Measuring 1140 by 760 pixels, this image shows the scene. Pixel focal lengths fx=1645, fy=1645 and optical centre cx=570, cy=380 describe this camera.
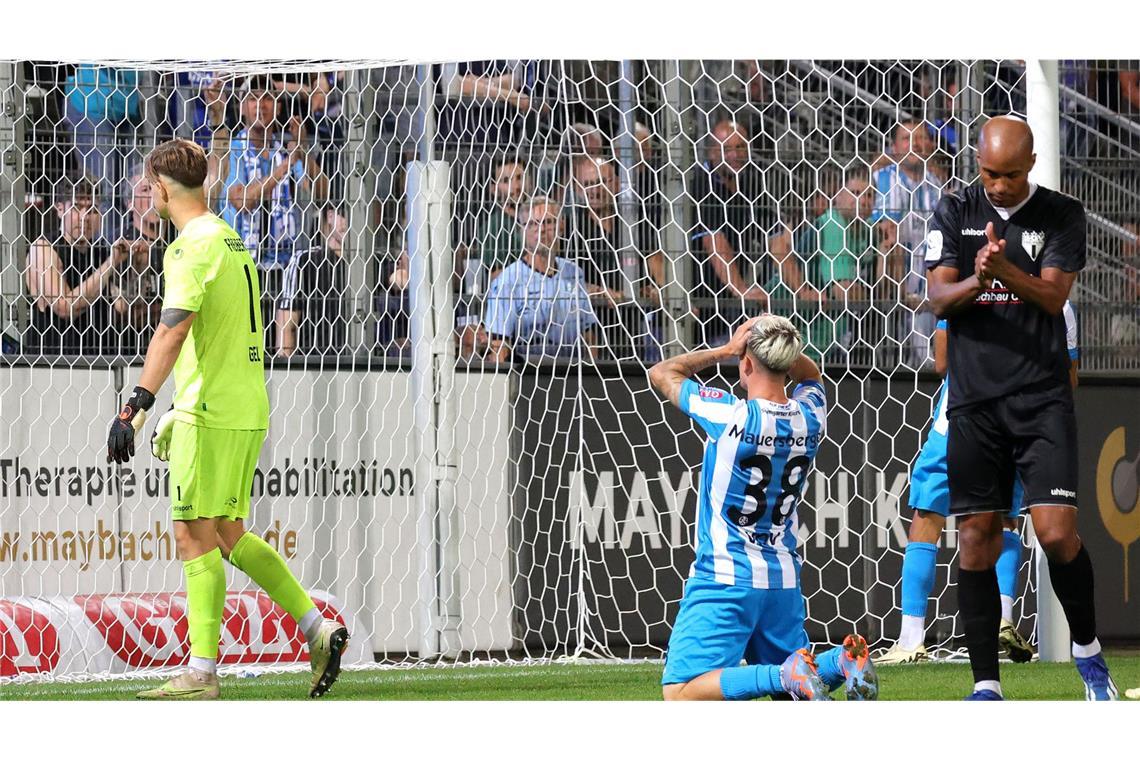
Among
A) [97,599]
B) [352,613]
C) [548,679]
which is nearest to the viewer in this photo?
[548,679]

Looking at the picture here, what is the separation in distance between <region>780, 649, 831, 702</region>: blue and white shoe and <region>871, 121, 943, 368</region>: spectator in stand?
425cm

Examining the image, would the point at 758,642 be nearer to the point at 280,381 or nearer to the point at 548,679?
the point at 548,679

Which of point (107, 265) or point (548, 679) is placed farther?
point (107, 265)

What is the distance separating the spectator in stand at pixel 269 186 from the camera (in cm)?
790

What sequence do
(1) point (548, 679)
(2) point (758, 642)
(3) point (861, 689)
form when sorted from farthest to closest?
1. (1) point (548, 679)
2. (2) point (758, 642)
3. (3) point (861, 689)

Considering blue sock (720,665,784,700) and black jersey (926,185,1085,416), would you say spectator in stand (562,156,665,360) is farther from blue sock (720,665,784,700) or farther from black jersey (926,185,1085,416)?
blue sock (720,665,784,700)

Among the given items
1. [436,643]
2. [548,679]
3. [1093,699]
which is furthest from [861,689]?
[436,643]

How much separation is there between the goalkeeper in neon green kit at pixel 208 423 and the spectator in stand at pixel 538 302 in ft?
8.38

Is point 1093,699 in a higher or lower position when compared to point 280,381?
lower

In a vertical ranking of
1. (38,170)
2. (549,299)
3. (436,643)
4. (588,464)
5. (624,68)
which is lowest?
(436,643)

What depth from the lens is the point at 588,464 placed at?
26.0ft

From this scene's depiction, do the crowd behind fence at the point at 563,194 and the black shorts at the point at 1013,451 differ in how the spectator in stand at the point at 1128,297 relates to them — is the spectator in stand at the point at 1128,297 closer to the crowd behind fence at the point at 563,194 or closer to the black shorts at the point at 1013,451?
the crowd behind fence at the point at 563,194

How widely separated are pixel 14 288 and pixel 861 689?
479cm

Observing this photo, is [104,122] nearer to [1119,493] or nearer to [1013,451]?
[1013,451]
